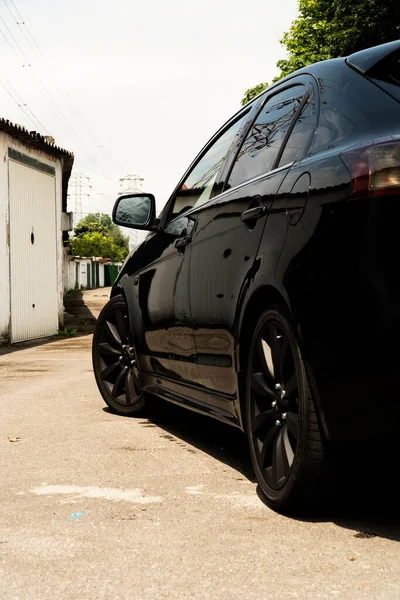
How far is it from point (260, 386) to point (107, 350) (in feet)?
9.45

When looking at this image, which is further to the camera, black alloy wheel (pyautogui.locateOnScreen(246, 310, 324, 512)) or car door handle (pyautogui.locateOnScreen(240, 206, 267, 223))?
car door handle (pyautogui.locateOnScreen(240, 206, 267, 223))

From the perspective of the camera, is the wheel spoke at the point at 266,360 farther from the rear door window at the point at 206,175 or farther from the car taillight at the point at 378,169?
the rear door window at the point at 206,175

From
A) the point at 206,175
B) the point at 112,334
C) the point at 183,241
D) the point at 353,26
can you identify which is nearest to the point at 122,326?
the point at 112,334

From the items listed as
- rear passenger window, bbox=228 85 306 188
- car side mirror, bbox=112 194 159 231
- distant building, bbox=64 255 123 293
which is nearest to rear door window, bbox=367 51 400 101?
rear passenger window, bbox=228 85 306 188

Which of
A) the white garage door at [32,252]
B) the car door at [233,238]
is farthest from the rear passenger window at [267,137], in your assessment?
the white garage door at [32,252]

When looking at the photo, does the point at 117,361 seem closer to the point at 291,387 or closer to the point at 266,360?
the point at 266,360

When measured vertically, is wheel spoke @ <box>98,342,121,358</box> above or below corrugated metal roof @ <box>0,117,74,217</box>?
below

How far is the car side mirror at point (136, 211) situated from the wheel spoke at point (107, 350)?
1.06 meters

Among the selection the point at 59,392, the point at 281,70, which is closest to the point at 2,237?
the point at 59,392

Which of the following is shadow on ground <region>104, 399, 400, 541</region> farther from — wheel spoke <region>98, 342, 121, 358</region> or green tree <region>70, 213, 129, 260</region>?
green tree <region>70, 213, 129, 260</region>

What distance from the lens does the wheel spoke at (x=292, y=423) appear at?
11.3 feet

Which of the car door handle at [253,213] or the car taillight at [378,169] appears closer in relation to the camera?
the car taillight at [378,169]

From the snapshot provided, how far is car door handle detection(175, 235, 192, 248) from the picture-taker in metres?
4.91

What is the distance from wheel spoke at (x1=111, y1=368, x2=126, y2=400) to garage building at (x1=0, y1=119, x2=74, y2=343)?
1201cm
